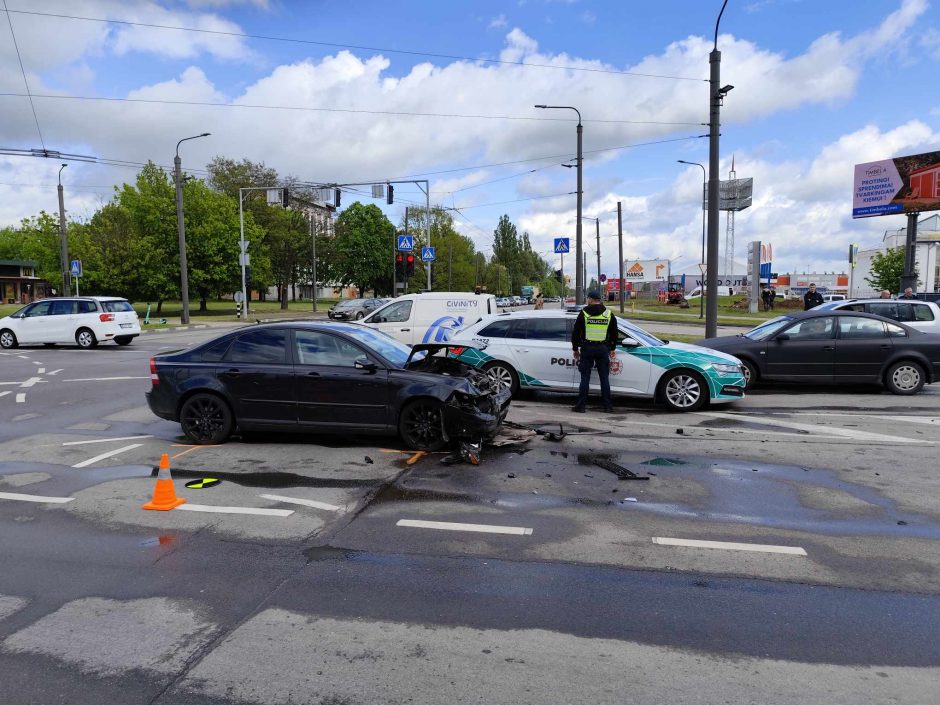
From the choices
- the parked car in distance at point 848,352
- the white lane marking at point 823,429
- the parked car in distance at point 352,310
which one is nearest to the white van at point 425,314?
the parked car in distance at point 848,352

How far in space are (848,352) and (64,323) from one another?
2189 centimetres

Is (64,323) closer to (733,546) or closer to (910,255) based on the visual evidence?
(733,546)

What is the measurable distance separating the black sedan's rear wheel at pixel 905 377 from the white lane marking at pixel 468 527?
998 cm

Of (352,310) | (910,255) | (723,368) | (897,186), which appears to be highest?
(897,186)

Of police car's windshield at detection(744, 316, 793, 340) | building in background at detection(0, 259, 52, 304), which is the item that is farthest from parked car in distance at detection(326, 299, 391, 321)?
building in background at detection(0, 259, 52, 304)

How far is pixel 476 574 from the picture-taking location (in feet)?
13.9

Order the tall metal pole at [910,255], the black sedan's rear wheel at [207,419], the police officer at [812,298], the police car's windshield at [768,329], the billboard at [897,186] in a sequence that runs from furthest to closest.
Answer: the billboard at [897,186], the tall metal pole at [910,255], the police officer at [812,298], the police car's windshield at [768,329], the black sedan's rear wheel at [207,419]

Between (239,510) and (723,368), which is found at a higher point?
(723,368)

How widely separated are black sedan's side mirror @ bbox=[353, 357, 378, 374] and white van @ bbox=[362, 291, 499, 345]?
7.45 metres

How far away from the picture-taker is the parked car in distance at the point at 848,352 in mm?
11695

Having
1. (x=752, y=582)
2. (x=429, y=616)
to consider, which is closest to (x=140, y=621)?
(x=429, y=616)

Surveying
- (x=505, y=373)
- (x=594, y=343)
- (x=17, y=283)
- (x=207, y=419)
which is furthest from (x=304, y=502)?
(x=17, y=283)

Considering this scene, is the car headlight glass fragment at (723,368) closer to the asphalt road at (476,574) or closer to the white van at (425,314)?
the asphalt road at (476,574)

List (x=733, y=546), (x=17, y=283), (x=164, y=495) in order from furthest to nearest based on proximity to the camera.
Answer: (x=17, y=283)
(x=164, y=495)
(x=733, y=546)
